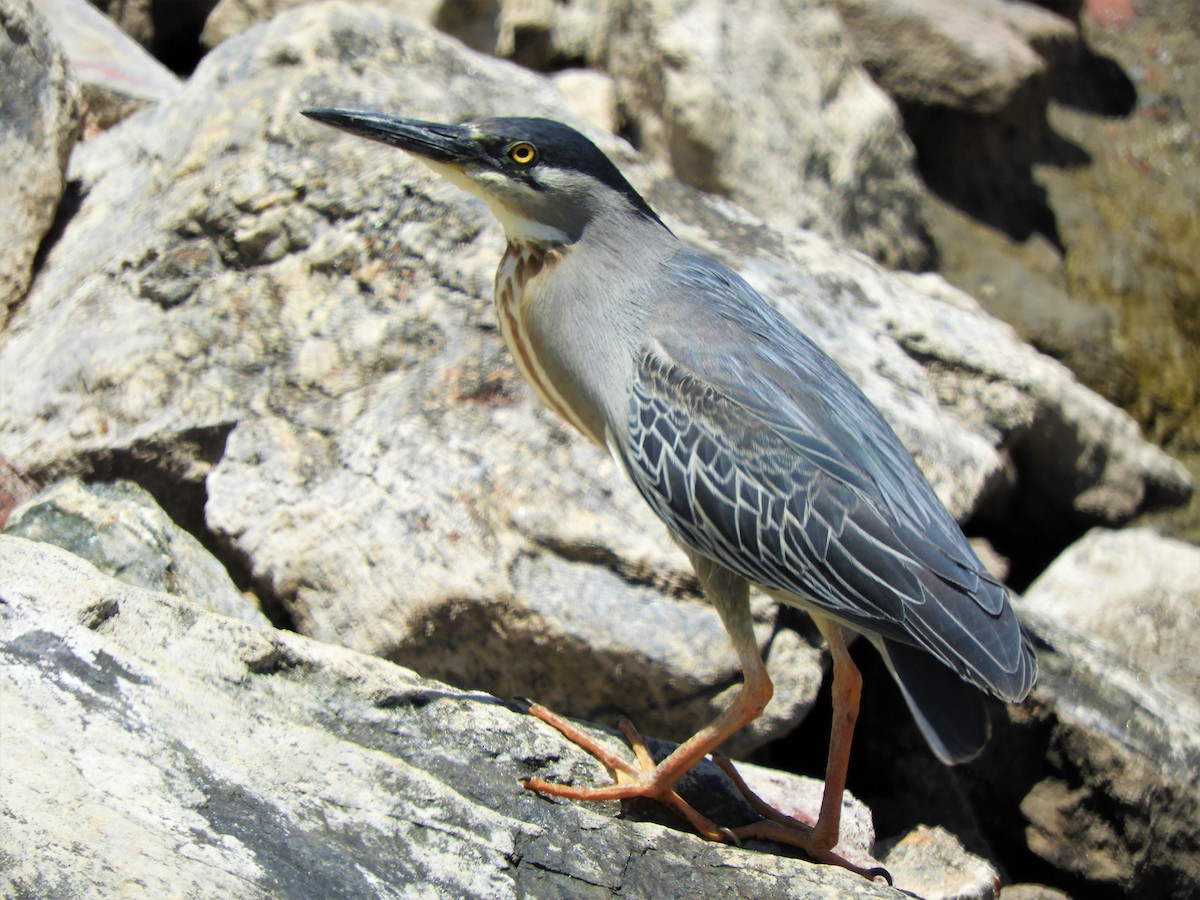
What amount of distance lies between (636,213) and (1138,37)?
7036 mm

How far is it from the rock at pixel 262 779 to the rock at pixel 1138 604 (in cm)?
212

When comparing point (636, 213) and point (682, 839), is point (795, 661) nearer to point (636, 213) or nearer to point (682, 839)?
point (682, 839)

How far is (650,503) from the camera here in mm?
3018

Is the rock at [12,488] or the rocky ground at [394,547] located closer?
the rocky ground at [394,547]

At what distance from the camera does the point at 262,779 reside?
2295mm

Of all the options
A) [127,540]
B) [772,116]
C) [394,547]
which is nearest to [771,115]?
[772,116]

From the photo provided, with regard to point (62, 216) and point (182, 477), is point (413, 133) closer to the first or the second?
point (182, 477)

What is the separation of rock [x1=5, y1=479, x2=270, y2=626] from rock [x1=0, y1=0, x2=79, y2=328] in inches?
49.6

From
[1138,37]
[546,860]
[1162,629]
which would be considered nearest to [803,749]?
[1162,629]

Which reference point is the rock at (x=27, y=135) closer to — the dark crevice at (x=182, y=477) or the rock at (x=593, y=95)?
the dark crevice at (x=182, y=477)

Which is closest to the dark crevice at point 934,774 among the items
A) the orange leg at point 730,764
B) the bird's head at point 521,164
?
the orange leg at point 730,764

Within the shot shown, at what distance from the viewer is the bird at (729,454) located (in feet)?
9.29

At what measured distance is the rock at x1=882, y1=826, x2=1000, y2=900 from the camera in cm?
307

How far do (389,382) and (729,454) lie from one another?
1.28 metres
